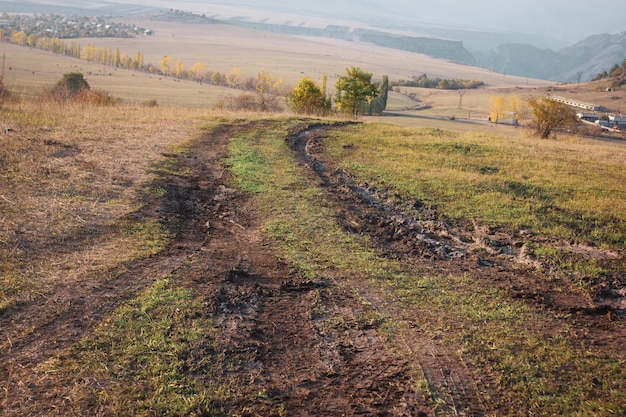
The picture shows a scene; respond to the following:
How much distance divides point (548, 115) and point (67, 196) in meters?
25.3

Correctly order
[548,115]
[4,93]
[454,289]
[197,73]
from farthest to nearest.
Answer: [197,73] → [548,115] → [4,93] → [454,289]

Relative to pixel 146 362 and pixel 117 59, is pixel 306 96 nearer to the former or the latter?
pixel 146 362

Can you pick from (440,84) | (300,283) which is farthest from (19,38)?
(300,283)

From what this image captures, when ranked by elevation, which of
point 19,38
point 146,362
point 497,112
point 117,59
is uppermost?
point 19,38

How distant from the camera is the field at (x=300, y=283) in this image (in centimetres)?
510

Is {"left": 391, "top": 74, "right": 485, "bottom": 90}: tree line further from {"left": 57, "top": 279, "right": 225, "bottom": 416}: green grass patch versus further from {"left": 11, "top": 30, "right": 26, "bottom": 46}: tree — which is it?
{"left": 57, "top": 279, "right": 225, "bottom": 416}: green grass patch

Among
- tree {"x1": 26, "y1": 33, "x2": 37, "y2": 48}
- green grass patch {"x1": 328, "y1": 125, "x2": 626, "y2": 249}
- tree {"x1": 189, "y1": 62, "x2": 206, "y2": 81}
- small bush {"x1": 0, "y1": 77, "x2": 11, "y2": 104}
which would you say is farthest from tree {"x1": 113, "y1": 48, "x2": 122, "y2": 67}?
green grass patch {"x1": 328, "y1": 125, "x2": 626, "y2": 249}

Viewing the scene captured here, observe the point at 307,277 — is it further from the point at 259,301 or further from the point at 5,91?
the point at 5,91

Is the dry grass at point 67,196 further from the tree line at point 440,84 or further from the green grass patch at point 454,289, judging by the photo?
the tree line at point 440,84

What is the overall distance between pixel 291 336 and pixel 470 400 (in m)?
2.15

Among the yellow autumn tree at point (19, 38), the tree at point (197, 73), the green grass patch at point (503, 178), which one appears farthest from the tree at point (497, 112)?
the yellow autumn tree at point (19, 38)

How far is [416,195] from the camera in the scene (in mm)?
12898

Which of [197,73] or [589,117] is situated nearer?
[589,117]

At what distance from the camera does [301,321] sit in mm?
6602
